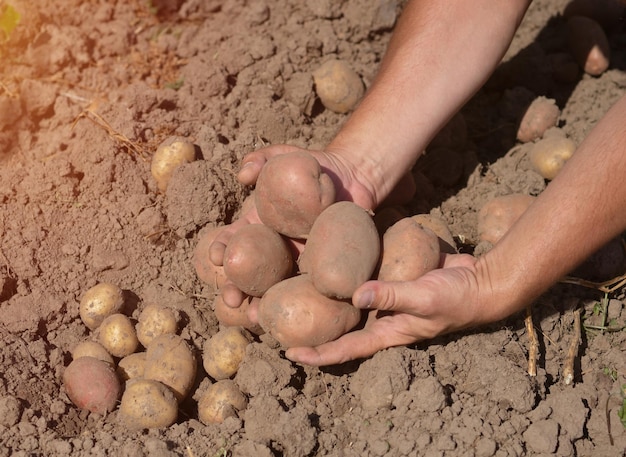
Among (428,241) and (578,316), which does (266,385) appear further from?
(578,316)

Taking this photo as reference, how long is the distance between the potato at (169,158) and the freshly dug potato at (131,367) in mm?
795

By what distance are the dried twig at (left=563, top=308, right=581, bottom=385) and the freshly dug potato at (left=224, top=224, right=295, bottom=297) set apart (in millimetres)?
1062

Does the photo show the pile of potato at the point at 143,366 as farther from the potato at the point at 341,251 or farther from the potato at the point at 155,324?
the potato at the point at 341,251

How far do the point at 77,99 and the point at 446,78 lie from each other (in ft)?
5.83

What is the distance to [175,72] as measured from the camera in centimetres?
364

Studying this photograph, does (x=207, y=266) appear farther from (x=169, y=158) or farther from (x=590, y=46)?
(x=590, y=46)

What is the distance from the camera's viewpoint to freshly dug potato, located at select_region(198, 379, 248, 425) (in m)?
2.39

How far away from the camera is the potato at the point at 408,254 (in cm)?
237

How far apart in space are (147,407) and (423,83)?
1.63 meters

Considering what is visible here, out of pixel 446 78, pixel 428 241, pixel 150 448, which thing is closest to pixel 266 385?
pixel 150 448

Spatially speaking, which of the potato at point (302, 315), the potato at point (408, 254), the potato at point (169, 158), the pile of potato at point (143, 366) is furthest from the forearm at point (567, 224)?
the potato at point (169, 158)

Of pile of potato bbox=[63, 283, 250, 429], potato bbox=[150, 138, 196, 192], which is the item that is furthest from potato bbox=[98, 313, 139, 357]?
potato bbox=[150, 138, 196, 192]

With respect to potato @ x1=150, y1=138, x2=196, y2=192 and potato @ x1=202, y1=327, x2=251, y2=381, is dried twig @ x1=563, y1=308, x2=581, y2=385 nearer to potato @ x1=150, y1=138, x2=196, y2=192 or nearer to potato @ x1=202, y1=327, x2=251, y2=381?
potato @ x1=202, y1=327, x2=251, y2=381

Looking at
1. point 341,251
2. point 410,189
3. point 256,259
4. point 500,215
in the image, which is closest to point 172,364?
point 256,259
